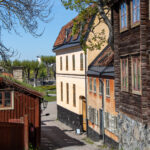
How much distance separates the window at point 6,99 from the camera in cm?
2119

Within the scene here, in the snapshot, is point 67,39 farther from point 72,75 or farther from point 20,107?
point 20,107

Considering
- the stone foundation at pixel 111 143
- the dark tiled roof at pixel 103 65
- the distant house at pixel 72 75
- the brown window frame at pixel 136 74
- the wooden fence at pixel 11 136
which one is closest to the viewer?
the brown window frame at pixel 136 74

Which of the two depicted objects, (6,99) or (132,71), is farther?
(6,99)

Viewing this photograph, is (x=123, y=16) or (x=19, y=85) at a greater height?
(x=123, y=16)

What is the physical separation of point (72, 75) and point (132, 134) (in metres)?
16.9

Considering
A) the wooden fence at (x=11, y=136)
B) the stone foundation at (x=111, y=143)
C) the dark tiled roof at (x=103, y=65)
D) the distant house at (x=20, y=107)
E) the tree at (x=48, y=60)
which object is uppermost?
the tree at (x=48, y=60)

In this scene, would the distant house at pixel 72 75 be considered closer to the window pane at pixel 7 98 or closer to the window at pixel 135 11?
the window pane at pixel 7 98

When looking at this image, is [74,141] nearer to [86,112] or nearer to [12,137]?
[86,112]

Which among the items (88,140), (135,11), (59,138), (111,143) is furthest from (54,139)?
(135,11)

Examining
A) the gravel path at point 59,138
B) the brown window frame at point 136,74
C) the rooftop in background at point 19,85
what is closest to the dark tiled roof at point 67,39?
the gravel path at point 59,138

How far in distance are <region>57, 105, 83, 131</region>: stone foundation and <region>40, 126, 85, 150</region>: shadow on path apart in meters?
1.28

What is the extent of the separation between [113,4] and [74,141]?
12.5 meters

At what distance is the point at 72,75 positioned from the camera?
3356cm

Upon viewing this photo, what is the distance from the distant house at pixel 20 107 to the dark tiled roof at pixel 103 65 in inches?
197
